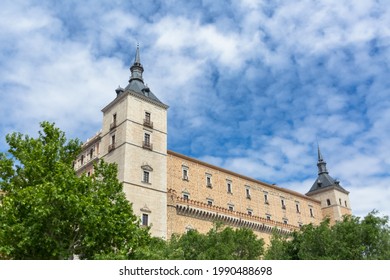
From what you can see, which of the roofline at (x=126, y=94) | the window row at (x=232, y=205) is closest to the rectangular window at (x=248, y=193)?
the window row at (x=232, y=205)

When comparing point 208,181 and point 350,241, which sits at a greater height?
point 208,181

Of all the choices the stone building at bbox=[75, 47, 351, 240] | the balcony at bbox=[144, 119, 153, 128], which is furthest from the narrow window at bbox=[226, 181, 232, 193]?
the balcony at bbox=[144, 119, 153, 128]

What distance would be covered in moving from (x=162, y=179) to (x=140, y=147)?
412cm

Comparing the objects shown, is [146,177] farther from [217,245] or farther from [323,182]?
[323,182]

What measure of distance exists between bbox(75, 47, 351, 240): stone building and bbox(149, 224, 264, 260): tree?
3.95 metres

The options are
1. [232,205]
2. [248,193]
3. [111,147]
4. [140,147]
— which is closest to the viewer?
[140,147]

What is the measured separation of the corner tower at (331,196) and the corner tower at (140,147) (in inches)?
1415

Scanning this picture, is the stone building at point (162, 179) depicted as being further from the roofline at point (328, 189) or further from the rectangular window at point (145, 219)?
the roofline at point (328, 189)

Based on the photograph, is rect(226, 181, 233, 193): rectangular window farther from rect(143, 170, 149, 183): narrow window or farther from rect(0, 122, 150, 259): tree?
rect(0, 122, 150, 259): tree

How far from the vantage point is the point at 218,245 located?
3075 cm

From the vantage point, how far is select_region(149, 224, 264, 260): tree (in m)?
29.5

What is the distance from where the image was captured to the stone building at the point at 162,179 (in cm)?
4056

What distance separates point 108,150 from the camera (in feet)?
142

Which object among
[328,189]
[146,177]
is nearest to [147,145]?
[146,177]
